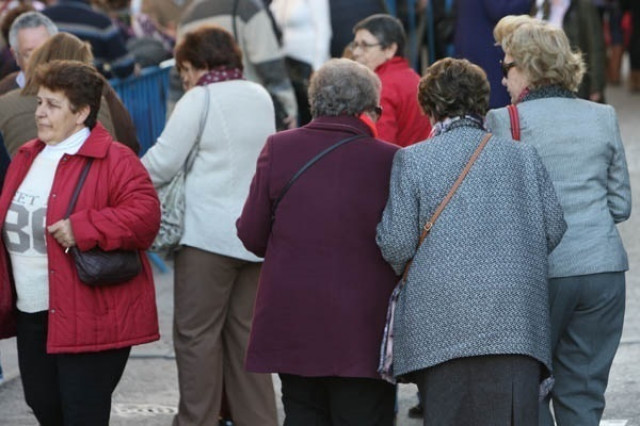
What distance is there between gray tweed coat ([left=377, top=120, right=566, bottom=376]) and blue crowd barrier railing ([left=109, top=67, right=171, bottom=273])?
16.5ft

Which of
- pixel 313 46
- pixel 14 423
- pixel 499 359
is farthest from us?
pixel 313 46

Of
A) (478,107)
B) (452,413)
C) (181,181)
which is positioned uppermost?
(478,107)

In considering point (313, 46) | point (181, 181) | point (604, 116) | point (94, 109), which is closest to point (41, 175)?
point (94, 109)

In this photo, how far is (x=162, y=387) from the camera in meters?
7.34

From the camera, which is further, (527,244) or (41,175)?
(41,175)

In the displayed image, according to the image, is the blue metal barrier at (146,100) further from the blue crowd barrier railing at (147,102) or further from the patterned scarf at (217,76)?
the patterned scarf at (217,76)

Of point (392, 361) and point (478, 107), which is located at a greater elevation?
point (478, 107)

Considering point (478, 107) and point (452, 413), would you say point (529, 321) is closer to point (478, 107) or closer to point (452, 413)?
point (452, 413)

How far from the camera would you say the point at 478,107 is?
498 cm

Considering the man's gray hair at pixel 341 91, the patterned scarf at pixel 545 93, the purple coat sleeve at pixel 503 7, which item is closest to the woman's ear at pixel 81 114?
the man's gray hair at pixel 341 91

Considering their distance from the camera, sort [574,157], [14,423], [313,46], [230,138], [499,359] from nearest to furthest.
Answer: [499,359], [574,157], [230,138], [14,423], [313,46]

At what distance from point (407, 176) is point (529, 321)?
644 millimetres

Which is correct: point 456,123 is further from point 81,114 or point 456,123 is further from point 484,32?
point 484,32

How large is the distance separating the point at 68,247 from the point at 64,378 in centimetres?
52
